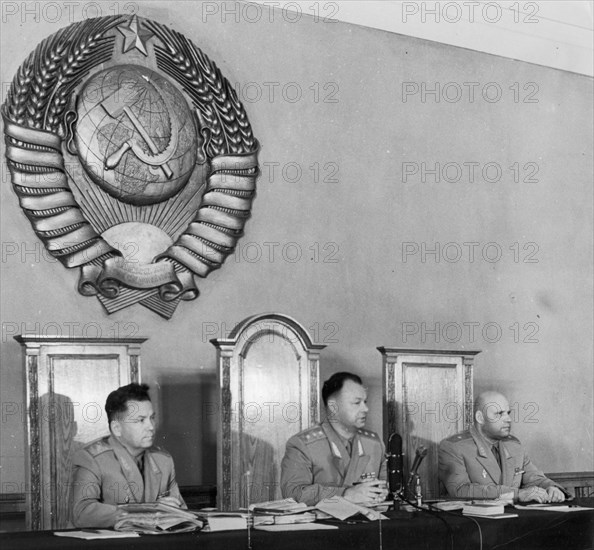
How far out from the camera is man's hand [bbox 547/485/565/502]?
5.70m

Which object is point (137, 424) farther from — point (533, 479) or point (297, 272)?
point (533, 479)

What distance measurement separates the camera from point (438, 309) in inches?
298

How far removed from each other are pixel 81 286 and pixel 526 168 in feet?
11.8

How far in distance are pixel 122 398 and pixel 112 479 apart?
14.6 inches

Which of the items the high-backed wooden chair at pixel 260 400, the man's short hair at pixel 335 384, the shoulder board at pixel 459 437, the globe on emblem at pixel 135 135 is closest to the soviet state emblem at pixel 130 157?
the globe on emblem at pixel 135 135

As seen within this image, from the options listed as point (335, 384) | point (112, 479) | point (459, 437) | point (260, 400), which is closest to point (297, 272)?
point (260, 400)

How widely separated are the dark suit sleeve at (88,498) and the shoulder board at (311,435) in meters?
1.22

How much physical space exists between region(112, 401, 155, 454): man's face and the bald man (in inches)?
74.5

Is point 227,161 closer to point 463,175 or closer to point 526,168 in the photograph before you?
point 463,175

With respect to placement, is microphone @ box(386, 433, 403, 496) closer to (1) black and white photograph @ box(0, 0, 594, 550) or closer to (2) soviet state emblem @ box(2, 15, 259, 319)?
(1) black and white photograph @ box(0, 0, 594, 550)

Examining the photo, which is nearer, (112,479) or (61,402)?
(112,479)

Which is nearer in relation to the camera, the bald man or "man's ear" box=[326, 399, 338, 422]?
"man's ear" box=[326, 399, 338, 422]

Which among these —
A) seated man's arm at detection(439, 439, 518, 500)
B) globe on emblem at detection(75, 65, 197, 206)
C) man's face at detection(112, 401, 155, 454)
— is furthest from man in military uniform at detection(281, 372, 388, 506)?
globe on emblem at detection(75, 65, 197, 206)

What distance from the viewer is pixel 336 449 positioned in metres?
5.92
